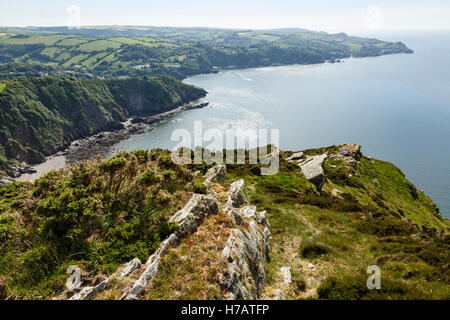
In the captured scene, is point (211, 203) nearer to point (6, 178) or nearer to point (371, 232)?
point (371, 232)

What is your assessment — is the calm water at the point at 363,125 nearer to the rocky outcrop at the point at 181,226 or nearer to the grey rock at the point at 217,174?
the grey rock at the point at 217,174

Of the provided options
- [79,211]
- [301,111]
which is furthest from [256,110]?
[79,211]

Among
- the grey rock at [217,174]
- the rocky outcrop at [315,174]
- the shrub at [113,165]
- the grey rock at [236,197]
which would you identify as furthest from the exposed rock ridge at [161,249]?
the rocky outcrop at [315,174]

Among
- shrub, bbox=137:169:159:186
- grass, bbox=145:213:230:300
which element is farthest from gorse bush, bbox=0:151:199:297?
grass, bbox=145:213:230:300

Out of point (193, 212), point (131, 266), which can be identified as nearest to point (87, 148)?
point (193, 212)

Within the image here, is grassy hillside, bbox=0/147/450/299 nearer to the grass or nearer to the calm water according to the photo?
the grass

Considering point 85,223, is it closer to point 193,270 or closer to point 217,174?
point 193,270
